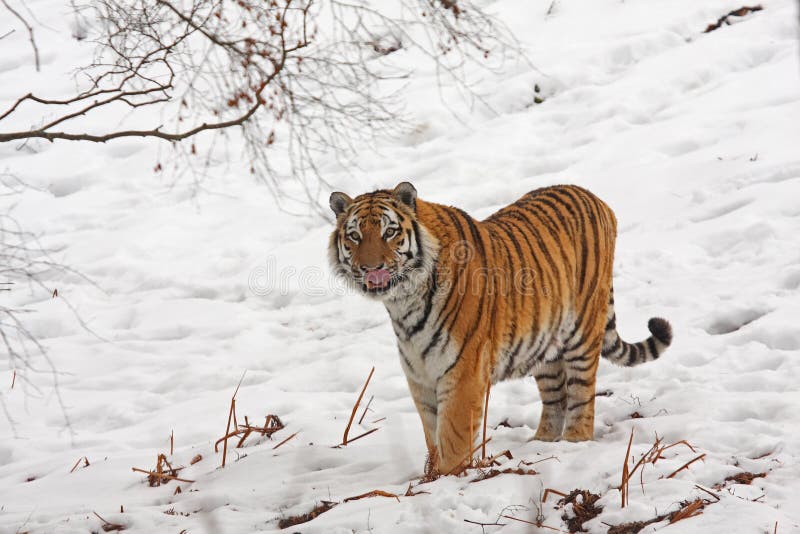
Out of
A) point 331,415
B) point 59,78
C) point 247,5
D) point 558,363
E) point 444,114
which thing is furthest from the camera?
point 59,78

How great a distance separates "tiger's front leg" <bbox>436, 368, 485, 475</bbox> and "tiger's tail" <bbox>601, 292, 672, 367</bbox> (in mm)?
1244

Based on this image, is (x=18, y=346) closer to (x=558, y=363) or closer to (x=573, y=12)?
(x=558, y=363)

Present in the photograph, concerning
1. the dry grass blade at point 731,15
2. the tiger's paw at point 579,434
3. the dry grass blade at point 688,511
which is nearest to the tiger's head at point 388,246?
the tiger's paw at point 579,434

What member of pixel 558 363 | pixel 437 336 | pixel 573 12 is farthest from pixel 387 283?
pixel 573 12

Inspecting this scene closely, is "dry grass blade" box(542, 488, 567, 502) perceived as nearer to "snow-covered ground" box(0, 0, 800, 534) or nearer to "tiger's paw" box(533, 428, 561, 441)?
"snow-covered ground" box(0, 0, 800, 534)

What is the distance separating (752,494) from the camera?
2822 millimetres

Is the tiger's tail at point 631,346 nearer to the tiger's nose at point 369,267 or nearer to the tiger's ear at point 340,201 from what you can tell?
the tiger's nose at point 369,267

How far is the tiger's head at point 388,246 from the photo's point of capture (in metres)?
4.01

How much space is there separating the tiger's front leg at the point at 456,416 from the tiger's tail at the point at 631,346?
124 centimetres

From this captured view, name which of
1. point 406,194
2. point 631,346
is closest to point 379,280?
point 406,194

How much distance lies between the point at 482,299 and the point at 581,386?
Result: 1002mm

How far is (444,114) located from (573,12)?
3120mm

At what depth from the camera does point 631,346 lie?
15.8 feet

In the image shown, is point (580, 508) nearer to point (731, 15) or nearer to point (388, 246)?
point (388, 246)
